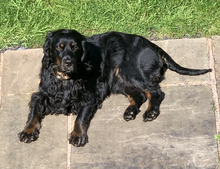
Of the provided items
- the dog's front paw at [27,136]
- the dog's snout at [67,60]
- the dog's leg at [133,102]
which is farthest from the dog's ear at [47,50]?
the dog's leg at [133,102]

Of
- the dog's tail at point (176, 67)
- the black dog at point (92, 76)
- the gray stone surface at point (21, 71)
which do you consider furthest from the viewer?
the gray stone surface at point (21, 71)

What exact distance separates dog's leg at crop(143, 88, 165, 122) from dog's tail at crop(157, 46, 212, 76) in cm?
40

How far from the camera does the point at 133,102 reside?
4.22 metres

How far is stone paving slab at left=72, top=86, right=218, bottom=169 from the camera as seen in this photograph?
12.1 feet

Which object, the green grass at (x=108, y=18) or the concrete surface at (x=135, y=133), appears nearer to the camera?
the concrete surface at (x=135, y=133)

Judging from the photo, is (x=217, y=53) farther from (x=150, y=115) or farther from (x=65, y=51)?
(x=65, y=51)

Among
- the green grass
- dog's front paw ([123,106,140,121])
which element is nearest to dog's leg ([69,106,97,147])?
dog's front paw ([123,106,140,121])

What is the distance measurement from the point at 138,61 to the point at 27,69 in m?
1.65

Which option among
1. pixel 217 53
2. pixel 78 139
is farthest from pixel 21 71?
pixel 217 53

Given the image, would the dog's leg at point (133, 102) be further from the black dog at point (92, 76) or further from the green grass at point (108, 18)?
the green grass at point (108, 18)

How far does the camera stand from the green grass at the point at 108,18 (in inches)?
206

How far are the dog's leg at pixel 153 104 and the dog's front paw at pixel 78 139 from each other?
30.1 inches

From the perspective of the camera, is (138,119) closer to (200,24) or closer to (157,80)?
(157,80)

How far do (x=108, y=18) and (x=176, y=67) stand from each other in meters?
1.66
